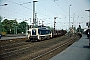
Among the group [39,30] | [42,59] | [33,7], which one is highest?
[33,7]

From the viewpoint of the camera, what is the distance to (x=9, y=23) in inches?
3083

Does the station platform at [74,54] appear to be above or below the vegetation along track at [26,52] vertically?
above

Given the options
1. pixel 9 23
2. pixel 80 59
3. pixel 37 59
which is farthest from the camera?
pixel 9 23

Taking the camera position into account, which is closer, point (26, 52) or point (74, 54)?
point (74, 54)

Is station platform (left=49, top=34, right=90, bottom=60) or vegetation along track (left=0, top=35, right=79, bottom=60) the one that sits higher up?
station platform (left=49, top=34, right=90, bottom=60)

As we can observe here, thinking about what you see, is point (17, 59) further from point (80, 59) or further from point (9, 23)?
point (9, 23)

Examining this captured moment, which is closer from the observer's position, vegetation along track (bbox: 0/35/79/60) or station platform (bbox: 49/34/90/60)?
station platform (bbox: 49/34/90/60)

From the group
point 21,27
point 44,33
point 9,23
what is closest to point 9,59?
point 44,33

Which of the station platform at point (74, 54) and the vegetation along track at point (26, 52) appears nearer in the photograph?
the station platform at point (74, 54)

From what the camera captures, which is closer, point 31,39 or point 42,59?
point 42,59

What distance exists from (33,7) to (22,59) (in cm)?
2142

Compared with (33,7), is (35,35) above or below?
below

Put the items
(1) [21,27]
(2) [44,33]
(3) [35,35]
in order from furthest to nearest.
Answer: (1) [21,27]
(2) [44,33]
(3) [35,35]

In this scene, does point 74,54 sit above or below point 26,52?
above
